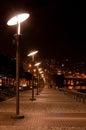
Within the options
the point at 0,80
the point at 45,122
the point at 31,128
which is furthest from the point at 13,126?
the point at 0,80

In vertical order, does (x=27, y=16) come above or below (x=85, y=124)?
above

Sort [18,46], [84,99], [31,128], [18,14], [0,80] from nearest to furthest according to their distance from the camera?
[31,128], [18,14], [18,46], [84,99], [0,80]

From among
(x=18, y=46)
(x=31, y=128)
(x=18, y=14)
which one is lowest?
(x=31, y=128)

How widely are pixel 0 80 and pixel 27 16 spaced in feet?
192

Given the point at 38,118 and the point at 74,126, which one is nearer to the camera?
the point at 74,126

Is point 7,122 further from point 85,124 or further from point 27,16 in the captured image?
point 27,16

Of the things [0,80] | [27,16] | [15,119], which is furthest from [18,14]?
[0,80]

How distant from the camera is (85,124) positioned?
18.1 m

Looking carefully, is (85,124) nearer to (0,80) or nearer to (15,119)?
(15,119)

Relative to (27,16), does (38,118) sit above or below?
below

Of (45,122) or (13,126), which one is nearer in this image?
(13,126)

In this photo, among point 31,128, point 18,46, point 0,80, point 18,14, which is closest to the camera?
point 31,128

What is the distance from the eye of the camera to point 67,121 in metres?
19.2

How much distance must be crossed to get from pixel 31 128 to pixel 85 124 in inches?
106
